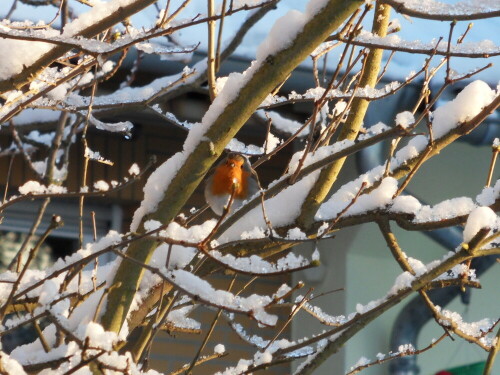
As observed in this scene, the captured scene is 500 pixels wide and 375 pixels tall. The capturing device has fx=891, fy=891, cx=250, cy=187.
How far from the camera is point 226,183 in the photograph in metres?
2.23

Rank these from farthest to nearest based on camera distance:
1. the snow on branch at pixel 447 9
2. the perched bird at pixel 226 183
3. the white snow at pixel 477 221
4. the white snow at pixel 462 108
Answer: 1. the perched bird at pixel 226 183
2. the white snow at pixel 462 108
3. the white snow at pixel 477 221
4. the snow on branch at pixel 447 9

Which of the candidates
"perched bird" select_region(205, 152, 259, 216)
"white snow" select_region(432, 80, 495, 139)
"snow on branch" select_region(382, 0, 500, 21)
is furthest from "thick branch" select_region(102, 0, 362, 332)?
"white snow" select_region(432, 80, 495, 139)

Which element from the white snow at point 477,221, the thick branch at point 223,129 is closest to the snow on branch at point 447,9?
the thick branch at point 223,129

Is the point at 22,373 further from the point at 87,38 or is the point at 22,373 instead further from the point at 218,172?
the point at 218,172

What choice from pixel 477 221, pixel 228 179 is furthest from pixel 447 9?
pixel 228 179

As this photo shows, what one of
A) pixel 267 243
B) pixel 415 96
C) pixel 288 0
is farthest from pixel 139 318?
pixel 288 0

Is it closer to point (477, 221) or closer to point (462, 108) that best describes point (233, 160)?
point (462, 108)

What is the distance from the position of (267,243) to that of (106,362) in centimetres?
59

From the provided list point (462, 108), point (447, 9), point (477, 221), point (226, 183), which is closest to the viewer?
point (447, 9)

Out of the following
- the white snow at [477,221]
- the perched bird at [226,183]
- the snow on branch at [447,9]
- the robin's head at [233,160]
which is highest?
the robin's head at [233,160]

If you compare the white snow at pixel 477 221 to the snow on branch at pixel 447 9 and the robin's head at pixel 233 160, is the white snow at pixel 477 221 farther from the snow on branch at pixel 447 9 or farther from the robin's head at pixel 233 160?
the robin's head at pixel 233 160

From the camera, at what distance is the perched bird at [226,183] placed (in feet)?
7.31

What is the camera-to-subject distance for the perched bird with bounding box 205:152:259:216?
2.23 meters

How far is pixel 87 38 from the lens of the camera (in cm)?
174
